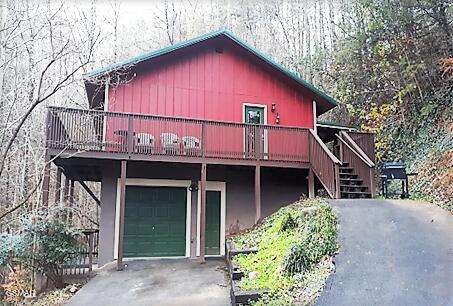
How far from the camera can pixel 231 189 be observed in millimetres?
11469

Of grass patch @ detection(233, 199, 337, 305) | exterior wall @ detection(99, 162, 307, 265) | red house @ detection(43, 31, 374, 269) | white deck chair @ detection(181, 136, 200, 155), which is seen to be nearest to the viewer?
grass patch @ detection(233, 199, 337, 305)

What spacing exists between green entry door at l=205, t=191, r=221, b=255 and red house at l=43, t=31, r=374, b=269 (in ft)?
0.10

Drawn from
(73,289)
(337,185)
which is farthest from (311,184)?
(73,289)

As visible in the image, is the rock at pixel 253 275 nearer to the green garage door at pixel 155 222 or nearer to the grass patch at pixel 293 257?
the grass patch at pixel 293 257

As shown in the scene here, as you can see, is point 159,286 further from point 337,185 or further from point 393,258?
point 337,185

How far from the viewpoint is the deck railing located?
8.67 meters

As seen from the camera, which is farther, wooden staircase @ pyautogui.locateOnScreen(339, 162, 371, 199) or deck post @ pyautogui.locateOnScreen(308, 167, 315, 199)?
deck post @ pyautogui.locateOnScreen(308, 167, 315, 199)

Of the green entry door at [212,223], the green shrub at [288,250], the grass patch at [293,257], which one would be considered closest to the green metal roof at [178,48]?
the green entry door at [212,223]

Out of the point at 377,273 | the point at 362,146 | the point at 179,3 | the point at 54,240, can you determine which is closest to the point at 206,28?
the point at 179,3

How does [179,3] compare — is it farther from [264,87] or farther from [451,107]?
[451,107]

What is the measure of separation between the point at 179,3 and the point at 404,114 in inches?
617

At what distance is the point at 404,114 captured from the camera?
1369 cm

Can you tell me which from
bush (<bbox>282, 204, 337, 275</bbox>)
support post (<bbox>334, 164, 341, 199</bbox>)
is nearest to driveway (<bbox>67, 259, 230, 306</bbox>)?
bush (<bbox>282, 204, 337, 275</bbox>)

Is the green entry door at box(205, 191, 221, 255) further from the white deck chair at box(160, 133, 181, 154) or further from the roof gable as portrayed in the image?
the roof gable
